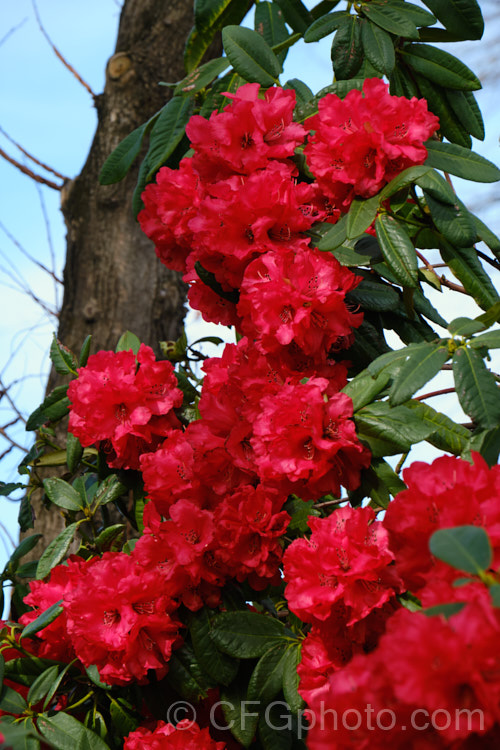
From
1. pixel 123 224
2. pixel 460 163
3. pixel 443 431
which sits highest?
pixel 123 224

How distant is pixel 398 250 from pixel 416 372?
22 cm

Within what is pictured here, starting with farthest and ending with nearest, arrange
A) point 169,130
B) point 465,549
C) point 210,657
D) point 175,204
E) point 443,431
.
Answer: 1. point 169,130
2. point 175,204
3. point 210,657
4. point 443,431
5. point 465,549

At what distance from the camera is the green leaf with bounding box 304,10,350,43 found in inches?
48.6

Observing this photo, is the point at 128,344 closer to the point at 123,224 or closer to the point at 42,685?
the point at 42,685

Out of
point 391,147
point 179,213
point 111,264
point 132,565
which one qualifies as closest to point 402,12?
point 391,147

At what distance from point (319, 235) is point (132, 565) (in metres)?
0.57

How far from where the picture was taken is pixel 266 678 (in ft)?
3.42

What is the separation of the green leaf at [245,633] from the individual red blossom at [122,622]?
85 mm

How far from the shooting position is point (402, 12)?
1.23 meters

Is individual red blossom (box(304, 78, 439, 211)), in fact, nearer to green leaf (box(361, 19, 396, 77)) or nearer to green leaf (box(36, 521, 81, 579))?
green leaf (box(361, 19, 396, 77))

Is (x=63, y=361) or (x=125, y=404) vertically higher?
(x=63, y=361)

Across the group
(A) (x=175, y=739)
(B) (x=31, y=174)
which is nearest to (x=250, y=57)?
(A) (x=175, y=739)

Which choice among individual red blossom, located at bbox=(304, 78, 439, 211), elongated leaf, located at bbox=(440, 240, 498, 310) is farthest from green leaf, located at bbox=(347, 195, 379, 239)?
elongated leaf, located at bbox=(440, 240, 498, 310)

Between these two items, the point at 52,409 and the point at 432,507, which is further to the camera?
the point at 52,409
